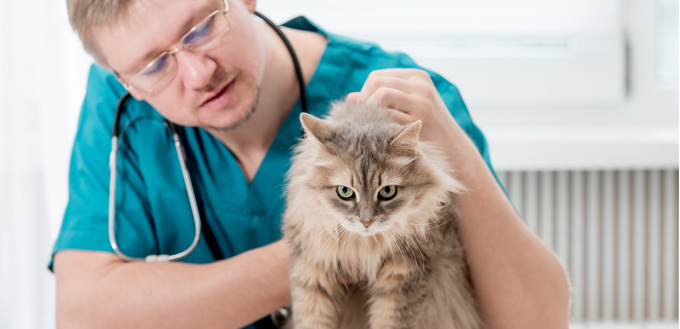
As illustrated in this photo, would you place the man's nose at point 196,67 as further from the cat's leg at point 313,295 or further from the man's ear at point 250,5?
the cat's leg at point 313,295

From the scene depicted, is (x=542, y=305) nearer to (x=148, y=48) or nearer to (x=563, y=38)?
(x=148, y=48)

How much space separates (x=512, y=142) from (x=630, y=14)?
0.77 m

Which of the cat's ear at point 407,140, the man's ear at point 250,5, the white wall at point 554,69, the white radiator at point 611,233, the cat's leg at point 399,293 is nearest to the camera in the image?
the cat's ear at point 407,140

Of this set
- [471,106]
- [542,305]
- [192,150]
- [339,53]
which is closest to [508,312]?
[542,305]

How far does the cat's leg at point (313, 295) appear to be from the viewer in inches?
37.4

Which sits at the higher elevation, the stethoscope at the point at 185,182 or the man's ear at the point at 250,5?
the man's ear at the point at 250,5

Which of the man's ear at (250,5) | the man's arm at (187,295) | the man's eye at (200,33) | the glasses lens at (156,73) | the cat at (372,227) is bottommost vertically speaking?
the man's arm at (187,295)

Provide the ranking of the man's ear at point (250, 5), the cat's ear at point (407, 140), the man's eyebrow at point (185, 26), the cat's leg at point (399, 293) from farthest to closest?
the man's ear at point (250, 5) < the man's eyebrow at point (185, 26) < the cat's leg at point (399, 293) < the cat's ear at point (407, 140)

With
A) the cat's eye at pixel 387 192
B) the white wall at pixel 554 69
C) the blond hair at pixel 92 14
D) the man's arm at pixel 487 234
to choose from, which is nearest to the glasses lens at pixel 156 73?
the blond hair at pixel 92 14

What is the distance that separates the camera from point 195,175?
1.31 meters

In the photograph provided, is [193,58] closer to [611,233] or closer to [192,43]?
[192,43]

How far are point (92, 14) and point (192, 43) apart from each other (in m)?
0.19

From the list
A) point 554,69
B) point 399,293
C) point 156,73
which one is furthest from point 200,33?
point 554,69

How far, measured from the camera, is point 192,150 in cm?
131
